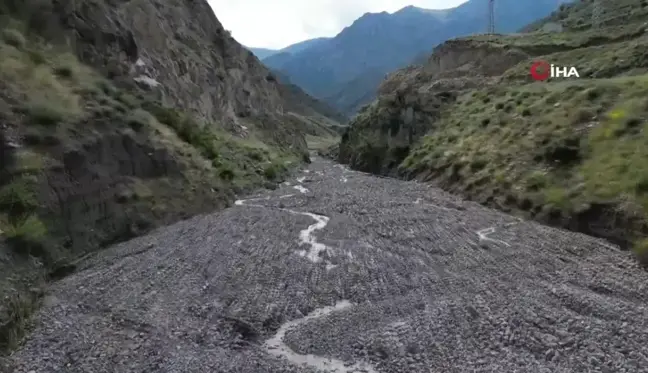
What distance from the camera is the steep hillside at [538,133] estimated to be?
23375mm

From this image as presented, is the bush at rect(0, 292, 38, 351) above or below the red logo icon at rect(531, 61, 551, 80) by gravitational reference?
below

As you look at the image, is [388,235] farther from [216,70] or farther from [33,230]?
[216,70]

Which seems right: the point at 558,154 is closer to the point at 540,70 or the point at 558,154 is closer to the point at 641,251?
the point at 641,251

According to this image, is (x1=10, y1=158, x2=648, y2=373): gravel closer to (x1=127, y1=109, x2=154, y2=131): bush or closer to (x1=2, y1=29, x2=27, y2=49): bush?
(x1=127, y1=109, x2=154, y2=131): bush

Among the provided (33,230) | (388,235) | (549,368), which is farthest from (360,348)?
(33,230)

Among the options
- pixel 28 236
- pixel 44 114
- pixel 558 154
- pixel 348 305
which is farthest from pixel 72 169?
pixel 558 154

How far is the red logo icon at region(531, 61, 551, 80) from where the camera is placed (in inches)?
2079

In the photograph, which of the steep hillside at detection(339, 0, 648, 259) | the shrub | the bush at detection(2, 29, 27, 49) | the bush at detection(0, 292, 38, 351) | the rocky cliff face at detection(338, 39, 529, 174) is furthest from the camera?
the rocky cliff face at detection(338, 39, 529, 174)

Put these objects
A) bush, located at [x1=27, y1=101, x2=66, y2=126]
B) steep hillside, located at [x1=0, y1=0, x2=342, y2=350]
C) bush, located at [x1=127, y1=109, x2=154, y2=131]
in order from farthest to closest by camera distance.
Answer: bush, located at [x1=127, y1=109, x2=154, y2=131] < bush, located at [x1=27, y1=101, x2=66, y2=126] < steep hillside, located at [x1=0, y1=0, x2=342, y2=350]

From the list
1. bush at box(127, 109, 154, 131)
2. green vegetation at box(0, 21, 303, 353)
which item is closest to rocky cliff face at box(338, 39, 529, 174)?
green vegetation at box(0, 21, 303, 353)

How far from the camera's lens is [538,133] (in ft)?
109

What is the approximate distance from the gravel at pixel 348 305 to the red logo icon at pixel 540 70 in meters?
34.1

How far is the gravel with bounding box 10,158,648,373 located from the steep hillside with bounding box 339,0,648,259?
9.87 ft

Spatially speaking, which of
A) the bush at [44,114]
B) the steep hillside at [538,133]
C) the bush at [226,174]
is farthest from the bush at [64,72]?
the steep hillside at [538,133]
